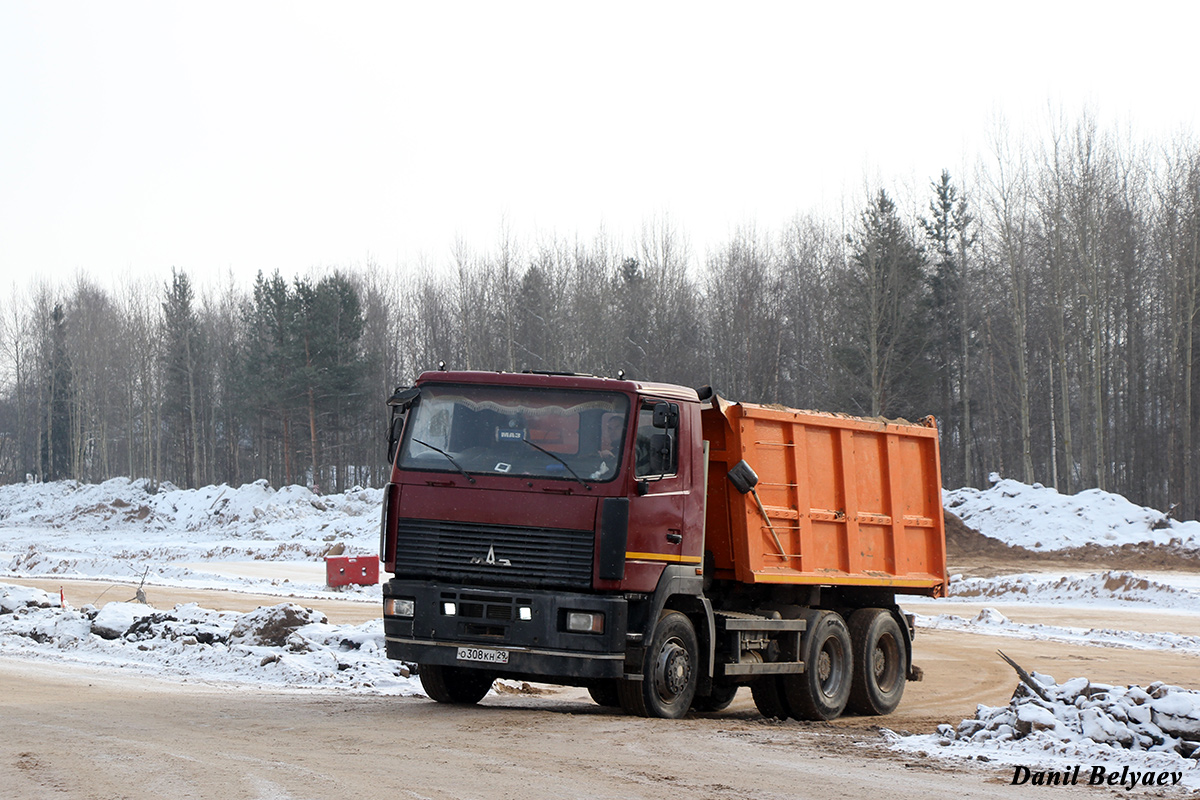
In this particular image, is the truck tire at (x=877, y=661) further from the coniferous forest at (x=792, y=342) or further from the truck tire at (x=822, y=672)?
the coniferous forest at (x=792, y=342)

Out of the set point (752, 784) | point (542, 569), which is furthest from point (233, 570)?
point (752, 784)

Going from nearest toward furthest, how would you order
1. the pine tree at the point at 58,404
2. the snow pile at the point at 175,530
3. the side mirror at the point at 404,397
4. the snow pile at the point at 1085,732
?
the snow pile at the point at 1085,732 → the side mirror at the point at 404,397 → the snow pile at the point at 175,530 → the pine tree at the point at 58,404

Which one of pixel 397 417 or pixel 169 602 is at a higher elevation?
pixel 397 417

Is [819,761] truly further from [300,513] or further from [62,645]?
[300,513]

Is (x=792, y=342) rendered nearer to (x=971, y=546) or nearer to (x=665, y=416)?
(x=971, y=546)

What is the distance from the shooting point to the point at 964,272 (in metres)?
58.4

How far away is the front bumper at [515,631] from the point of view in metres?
10.4

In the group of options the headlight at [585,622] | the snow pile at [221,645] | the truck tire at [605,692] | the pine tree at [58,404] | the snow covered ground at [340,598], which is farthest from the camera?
the pine tree at [58,404]

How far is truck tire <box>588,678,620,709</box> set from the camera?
455 inches

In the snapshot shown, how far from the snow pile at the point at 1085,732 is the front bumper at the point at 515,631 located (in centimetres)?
256

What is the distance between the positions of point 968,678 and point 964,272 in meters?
44.9

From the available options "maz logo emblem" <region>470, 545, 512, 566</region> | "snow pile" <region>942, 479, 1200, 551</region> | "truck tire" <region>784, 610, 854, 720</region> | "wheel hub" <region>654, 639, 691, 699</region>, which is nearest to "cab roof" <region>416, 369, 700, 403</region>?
"maz logo emblem" <region>470, 545, 512, 566</region>

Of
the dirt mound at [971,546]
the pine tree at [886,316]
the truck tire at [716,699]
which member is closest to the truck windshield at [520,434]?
the truck tire at [716,699]

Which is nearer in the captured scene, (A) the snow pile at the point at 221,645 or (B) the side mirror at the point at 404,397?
(B) the side mirror at the point at 404,397
